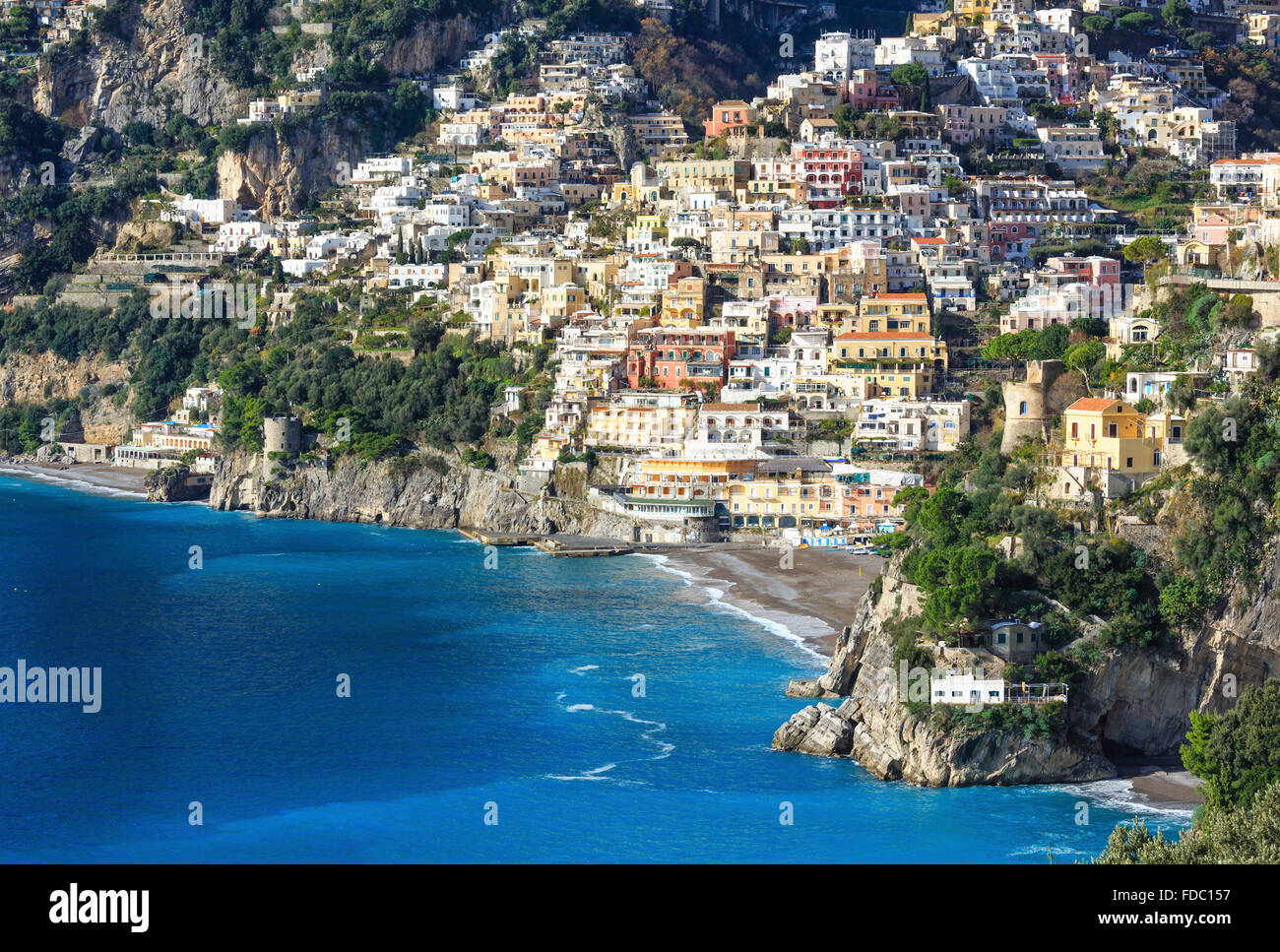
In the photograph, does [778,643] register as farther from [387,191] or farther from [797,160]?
[387,191]

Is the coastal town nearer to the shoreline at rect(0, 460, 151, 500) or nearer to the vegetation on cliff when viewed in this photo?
the vegetation on cliff

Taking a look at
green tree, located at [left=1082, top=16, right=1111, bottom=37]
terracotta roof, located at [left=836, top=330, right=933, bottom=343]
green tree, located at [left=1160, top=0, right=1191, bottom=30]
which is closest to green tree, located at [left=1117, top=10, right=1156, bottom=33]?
green tree, located at [left=1082, top=16, right=1111, bottom=37]

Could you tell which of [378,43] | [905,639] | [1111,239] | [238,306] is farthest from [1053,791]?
[378,43]

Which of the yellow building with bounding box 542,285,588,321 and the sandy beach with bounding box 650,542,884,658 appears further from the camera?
the yellow building with bounding box 542,285,588,321

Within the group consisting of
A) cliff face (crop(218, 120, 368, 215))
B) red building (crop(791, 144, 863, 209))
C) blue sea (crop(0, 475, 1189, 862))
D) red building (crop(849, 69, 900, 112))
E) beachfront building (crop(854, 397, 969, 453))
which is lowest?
blue sea (crop(0, 475, 1189, 862))

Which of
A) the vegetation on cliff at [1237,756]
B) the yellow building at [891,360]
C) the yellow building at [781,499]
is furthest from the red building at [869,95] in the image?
the vegetation on cliff at [1237,756]

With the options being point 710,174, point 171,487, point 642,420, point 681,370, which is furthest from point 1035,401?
point 171,487
